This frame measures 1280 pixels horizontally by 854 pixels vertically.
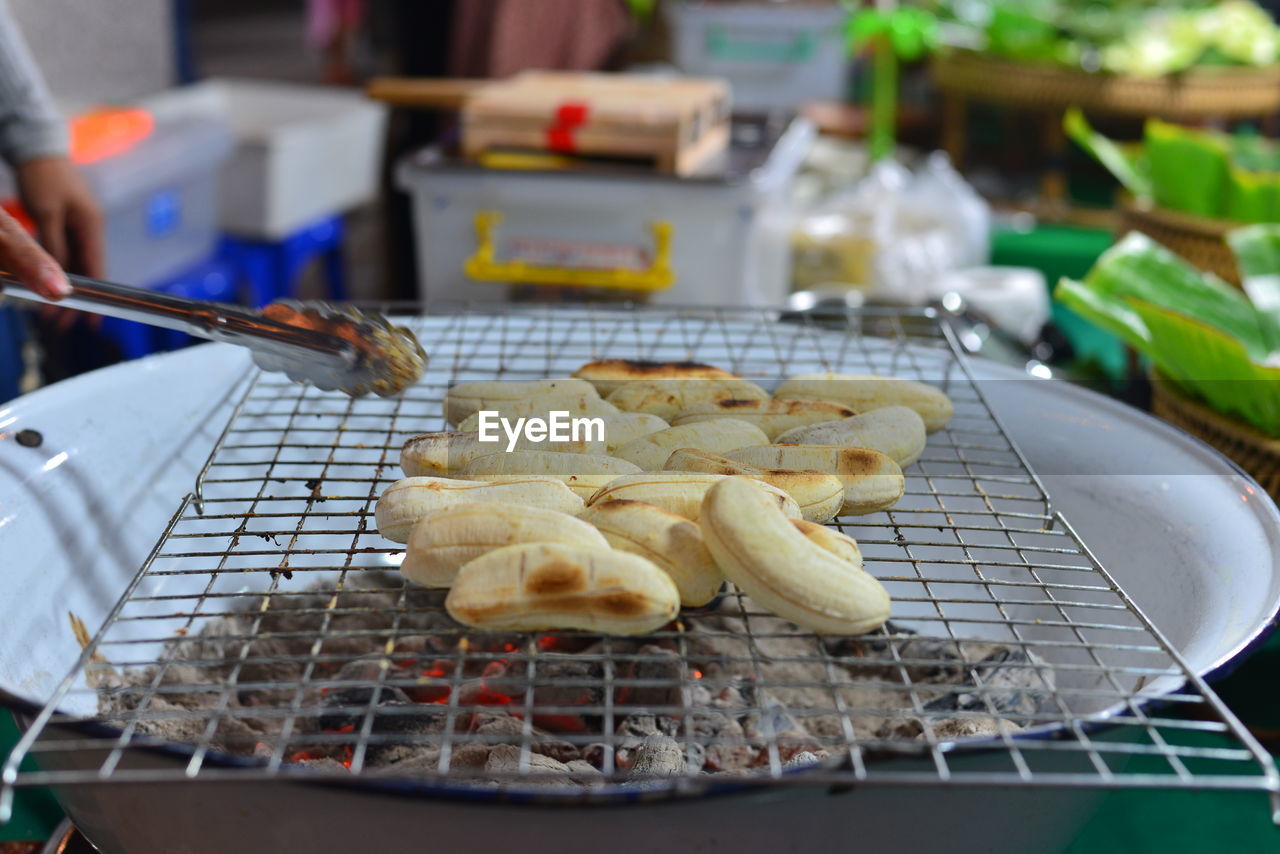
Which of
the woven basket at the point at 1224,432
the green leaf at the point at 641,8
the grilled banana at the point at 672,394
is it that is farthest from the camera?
the green leaf at the point at 641,8

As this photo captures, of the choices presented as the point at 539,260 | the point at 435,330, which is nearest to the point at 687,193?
the point at 539,260

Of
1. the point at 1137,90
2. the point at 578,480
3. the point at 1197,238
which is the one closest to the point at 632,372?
the point at 578,480

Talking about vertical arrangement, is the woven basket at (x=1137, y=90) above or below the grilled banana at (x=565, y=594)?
above

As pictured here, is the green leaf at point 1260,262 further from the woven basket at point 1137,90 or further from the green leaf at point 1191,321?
the woven basket at point 1137,90

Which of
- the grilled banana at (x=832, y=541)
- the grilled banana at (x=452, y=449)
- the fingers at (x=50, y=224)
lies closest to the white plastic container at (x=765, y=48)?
the fingers at (x=50, y=224)

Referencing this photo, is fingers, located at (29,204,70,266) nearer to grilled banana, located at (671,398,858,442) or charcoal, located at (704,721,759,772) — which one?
grilled banana, located at (671,398,858,442)

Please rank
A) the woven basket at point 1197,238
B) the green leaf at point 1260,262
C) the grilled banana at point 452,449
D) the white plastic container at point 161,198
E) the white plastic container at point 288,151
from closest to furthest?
1. the grilled banana at point 452,449
2. the green leaf at point 1260,262
3. the woven basket at point 1197,238
4. the white plastic container at point 161,198
5. the white plastic container at point 288,151

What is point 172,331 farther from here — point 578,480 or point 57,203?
point 578,480
